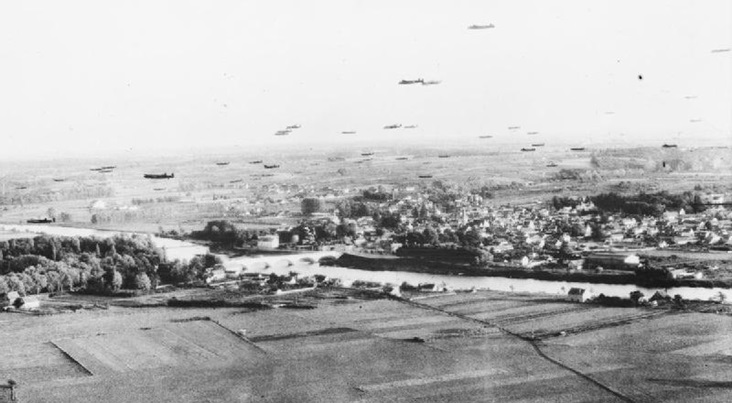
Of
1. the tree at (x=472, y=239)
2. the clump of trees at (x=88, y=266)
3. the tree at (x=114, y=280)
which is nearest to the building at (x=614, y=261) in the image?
the tree at (x=472, y=239)

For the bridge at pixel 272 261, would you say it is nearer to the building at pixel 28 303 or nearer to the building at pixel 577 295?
the building at pixel 28 303

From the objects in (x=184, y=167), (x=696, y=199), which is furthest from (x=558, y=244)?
(x=184, y=167)

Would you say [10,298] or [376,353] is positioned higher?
[10,298]

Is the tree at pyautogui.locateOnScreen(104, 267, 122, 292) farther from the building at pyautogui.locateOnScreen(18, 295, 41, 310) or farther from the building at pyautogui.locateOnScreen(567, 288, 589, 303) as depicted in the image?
the building at pyautogui.locateOnScreen(567, 288, 589, 303)

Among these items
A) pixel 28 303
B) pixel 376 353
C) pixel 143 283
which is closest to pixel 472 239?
pixel 143 283

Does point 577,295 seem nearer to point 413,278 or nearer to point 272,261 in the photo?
point 413,278

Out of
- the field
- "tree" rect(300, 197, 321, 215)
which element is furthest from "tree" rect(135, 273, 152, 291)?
"tree" rect(300, 197, 321, 215)
